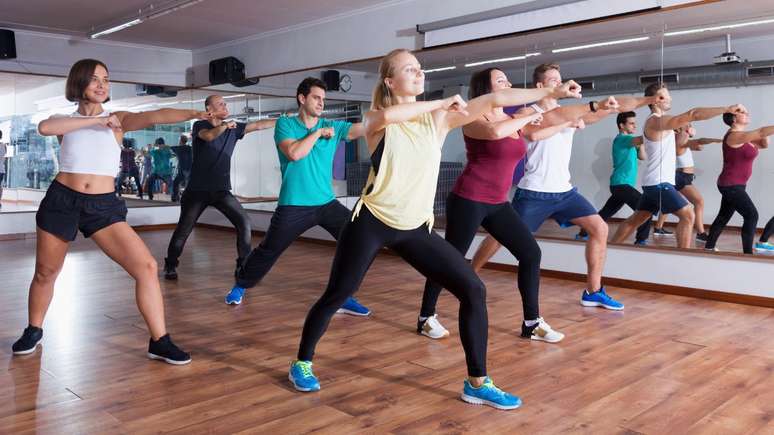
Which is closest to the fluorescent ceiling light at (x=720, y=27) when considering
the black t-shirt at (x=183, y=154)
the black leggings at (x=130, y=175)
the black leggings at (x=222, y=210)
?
the black leggings at (x=222, y=210)

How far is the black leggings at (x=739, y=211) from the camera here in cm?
478

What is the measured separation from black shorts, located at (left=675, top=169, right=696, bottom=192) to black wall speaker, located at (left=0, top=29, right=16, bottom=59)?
7.43 metres

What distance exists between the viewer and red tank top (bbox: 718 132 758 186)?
482 centimetres

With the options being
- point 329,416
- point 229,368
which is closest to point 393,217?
point 329,416

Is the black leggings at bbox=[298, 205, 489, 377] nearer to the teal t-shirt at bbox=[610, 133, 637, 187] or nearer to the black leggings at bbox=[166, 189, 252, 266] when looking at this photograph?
the black leggings at bbox=[166, 189, 252, 266]

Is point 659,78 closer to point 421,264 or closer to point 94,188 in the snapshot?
point 421,264

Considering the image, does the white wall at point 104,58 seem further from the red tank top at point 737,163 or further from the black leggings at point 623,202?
the red tank top at point 737,163

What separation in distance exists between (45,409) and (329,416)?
3.62 feet

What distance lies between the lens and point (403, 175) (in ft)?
8.07

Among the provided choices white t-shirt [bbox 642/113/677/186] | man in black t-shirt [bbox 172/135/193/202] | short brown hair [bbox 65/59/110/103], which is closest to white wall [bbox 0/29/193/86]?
man in black t-shirt [bbox 172/135/193/202]

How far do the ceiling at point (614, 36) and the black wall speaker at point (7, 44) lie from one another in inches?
196

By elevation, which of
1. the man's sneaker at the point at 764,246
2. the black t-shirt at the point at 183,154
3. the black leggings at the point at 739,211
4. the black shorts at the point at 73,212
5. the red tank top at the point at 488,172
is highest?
the black t-shirt at the point at 183,154

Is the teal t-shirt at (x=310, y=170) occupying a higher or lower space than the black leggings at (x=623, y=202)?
higher

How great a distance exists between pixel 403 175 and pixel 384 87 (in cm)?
37
